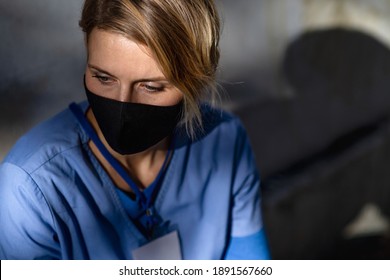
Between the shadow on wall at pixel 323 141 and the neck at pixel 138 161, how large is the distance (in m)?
1.01

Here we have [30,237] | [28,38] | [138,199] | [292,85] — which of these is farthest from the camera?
[292,85]

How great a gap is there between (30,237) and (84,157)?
200 mm

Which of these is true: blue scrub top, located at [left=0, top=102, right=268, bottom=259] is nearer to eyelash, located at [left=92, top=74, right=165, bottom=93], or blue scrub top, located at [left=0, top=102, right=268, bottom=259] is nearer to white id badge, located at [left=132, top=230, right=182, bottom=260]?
white id badge, located at [left=132, top=230, right=182, bottom=260]

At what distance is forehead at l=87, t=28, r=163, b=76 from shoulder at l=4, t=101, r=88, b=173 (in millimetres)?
169

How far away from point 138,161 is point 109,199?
0.43 feet

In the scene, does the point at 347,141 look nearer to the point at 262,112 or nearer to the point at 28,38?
the point at 262,112

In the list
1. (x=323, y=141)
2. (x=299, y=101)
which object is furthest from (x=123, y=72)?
(x=323, y=141)

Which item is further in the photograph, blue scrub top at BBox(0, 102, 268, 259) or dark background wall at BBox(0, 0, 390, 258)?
dark background wall at BBox(0, 0, 390, 258)

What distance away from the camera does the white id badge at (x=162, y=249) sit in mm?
1344

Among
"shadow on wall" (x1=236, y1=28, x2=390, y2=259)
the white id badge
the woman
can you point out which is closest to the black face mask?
the woman

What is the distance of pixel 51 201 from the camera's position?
1.19 meters

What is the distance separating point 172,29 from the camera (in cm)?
113

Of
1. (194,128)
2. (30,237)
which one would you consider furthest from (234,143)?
(30,237)

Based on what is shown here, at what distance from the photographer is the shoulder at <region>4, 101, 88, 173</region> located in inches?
46.6
